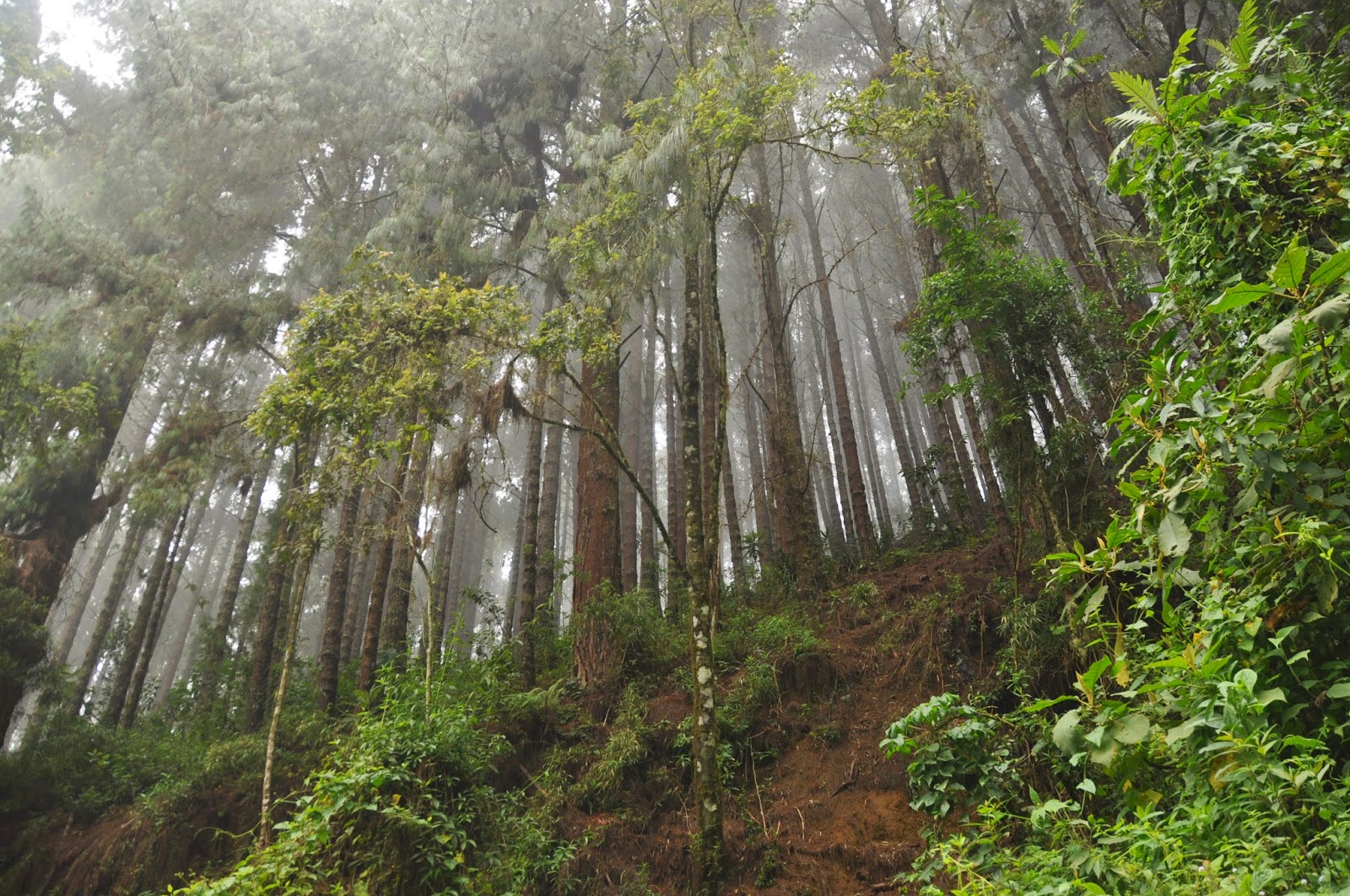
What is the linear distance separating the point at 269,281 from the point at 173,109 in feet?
9.02

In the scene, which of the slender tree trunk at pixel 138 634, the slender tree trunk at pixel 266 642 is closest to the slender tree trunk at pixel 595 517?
the slender tree trunk at pixel 266 642

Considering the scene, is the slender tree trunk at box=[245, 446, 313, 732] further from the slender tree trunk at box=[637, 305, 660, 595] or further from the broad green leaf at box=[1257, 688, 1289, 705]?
the broad green leaf at box=[1257, 688, 1289, 705]

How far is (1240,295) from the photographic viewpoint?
7.75 feet

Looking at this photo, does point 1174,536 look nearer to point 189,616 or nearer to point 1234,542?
point 1234,542

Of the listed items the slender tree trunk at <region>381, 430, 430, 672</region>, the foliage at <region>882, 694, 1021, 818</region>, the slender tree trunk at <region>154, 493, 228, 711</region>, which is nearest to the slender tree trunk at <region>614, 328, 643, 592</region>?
the slender tree trunk at <region>381, 430, 430, 672</region>

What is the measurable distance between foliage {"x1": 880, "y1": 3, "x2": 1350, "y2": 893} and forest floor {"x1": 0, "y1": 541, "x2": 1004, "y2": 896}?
1.71 metres

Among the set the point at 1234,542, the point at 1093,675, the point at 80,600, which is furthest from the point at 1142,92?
the point at 80,600

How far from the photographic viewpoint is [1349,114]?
270cm

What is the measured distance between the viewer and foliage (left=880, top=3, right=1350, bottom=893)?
6.75 feet

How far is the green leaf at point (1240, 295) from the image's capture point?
Answer: 2.31 meters

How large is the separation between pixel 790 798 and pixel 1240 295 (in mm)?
4281

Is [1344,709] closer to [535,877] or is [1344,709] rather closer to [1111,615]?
[1111,615]

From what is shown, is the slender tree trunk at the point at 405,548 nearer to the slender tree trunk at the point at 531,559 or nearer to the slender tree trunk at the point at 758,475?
the slender tree trunk at the point at 531,559

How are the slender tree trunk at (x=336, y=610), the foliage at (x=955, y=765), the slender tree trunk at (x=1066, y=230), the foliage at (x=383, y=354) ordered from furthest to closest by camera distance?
the slender tree trunk at (x=1066, y=230), the slender tree trunk at (x=336, y=610), the foliage at (x=383, y=354), the foliage at (x=955, y=765)
